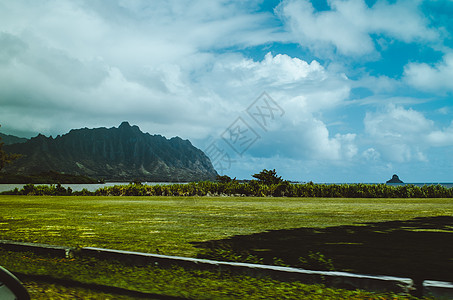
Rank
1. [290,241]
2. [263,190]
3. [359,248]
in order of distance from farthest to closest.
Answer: [263,190] < [290,241] < [359,248]

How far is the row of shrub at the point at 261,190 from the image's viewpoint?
34.2 metres

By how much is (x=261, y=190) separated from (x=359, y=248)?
96.7 ft

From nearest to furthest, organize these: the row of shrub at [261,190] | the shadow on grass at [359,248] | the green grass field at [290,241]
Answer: the shadow on grass at [359,248], the green grass field at [290,241], the row of shrub at [261,190]

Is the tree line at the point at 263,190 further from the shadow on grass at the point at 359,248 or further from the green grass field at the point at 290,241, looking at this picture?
the shadow on grass at the point at 359,248

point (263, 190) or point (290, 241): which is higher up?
point (263, 190)

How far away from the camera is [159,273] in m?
5.35

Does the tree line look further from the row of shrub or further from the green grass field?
the green grass field

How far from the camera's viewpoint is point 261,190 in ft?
120

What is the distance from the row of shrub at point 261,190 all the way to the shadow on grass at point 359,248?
25.3m

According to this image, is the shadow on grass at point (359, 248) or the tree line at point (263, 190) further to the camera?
the tree line at point (263, 190)

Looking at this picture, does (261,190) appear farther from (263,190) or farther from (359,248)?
(359,248)

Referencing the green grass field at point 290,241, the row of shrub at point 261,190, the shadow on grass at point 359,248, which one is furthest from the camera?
the row of shrub at point 261,190

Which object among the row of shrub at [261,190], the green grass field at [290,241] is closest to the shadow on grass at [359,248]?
the green grass field at [290,241]

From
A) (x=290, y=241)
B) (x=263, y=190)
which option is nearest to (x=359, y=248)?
(x=290, y=241)
